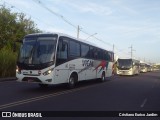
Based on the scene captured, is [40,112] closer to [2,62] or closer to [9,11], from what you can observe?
[2,62]

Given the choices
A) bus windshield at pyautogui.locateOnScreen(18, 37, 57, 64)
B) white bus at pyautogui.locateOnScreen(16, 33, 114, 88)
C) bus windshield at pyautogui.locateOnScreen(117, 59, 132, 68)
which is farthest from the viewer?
bus windshield at pyautogui.locateOnScreen(117, 59, 132, 68)

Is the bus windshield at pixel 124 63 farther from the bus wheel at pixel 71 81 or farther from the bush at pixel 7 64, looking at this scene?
the bus wheel at pixel 71 81

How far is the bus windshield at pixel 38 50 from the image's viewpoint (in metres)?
15.5

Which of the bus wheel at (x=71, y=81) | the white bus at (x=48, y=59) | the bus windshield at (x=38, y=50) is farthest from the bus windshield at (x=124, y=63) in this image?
the bus windshield at (x=38, y=50)

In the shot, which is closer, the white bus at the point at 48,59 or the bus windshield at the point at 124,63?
the white bus at the point at 48,59

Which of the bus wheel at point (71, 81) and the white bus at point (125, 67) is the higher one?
the white bus at point (125, 67)

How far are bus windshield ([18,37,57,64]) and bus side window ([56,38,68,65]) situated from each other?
42 cm

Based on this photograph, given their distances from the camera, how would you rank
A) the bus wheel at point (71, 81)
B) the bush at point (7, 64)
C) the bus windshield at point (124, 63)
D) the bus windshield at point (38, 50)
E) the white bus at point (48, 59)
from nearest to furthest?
the white bus at point (48, 59)
the bus windshield at point (38, 50)
the bus wheel at point (71, 81)
the bush at point (7, 64)
the bus windshield at point (124, 63)

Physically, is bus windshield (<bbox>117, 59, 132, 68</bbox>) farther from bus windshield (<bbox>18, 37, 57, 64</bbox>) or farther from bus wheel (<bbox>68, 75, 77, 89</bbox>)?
bus windshield (<bbox>18, 37, 57, 64</bbox>)

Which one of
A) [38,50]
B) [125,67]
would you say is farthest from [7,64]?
[125,67]

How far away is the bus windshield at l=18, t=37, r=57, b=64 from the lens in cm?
1548

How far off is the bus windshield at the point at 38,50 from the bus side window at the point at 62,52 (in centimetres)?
42

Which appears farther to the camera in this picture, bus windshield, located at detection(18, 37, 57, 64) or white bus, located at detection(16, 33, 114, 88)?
bus windshield, located at detection(18, 37, 57, 64)

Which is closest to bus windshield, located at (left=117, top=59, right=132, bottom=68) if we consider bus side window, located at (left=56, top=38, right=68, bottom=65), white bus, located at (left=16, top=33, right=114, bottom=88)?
white bus, located at (left=16, top=33, right=114, bottom=88)
